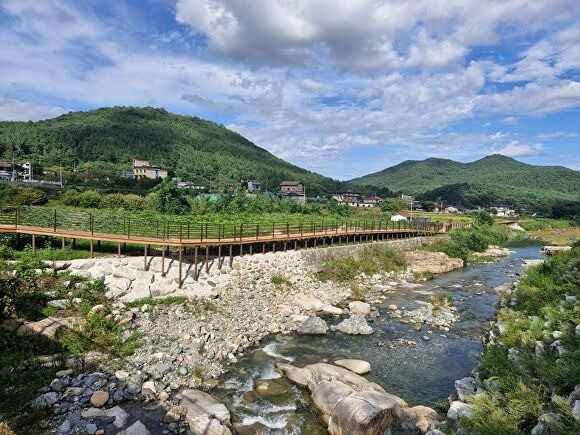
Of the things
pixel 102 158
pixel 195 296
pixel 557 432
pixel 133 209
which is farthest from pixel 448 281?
pixel 102 158

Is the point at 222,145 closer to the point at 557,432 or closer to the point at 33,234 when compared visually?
the point at 33,234

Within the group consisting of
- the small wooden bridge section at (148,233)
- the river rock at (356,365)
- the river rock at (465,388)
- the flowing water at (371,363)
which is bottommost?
the flowing water at (371,363)

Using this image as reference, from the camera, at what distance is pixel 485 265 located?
4381 centimetres

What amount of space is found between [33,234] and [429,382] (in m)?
21.1

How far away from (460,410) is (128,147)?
154m

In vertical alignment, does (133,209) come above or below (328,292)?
above

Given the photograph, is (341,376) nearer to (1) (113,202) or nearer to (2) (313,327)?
(2) (313,327)

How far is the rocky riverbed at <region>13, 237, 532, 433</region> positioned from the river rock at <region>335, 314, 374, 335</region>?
5 centimetres

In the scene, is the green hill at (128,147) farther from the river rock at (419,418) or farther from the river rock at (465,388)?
the river rock at (465,388)

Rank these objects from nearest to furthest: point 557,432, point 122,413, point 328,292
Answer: point 557,432 < point 122,413 < point 328,292

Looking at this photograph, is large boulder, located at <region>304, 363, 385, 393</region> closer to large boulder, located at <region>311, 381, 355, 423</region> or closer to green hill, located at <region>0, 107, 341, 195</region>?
large boulder, located at <region>311, 381, 355, 423</region>

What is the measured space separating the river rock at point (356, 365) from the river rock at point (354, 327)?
11.8 ft

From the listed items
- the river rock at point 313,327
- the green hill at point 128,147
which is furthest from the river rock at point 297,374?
the green hill at point 128,147

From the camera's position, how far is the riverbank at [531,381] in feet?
24.2
